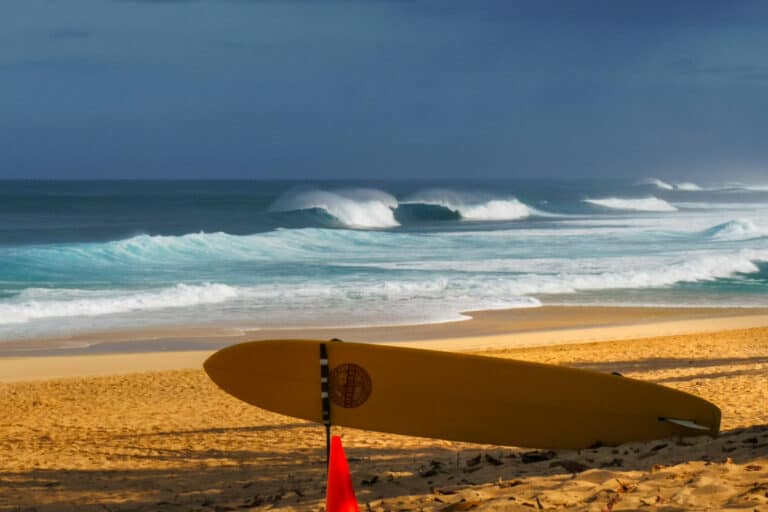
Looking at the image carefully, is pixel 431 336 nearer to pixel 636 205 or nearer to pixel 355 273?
pixel 355 273

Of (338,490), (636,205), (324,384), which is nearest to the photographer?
(338,490)

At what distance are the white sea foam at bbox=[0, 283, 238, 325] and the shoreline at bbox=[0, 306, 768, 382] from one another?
2.86 metres

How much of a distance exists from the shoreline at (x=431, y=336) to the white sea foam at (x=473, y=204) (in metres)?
40.7

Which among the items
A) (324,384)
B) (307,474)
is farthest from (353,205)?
(324,384)

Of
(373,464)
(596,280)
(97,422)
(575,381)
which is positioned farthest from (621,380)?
(596,280)

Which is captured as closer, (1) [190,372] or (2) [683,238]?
(1) [190,372]

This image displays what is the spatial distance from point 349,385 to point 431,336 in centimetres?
837

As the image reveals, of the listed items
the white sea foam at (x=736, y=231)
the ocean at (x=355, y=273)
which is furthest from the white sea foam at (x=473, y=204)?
the white sea foam at (x=736, y=231)

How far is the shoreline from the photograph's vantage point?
12680 mm

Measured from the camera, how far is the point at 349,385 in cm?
654

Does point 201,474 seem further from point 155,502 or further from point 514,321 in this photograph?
point 514,321

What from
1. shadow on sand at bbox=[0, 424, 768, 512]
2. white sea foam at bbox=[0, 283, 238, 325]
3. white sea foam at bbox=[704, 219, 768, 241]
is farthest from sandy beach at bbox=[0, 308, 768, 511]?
white sea foam at bbox=[704, 219, 768, 241]

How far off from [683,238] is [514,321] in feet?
71.5

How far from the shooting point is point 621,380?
669 centimetres
